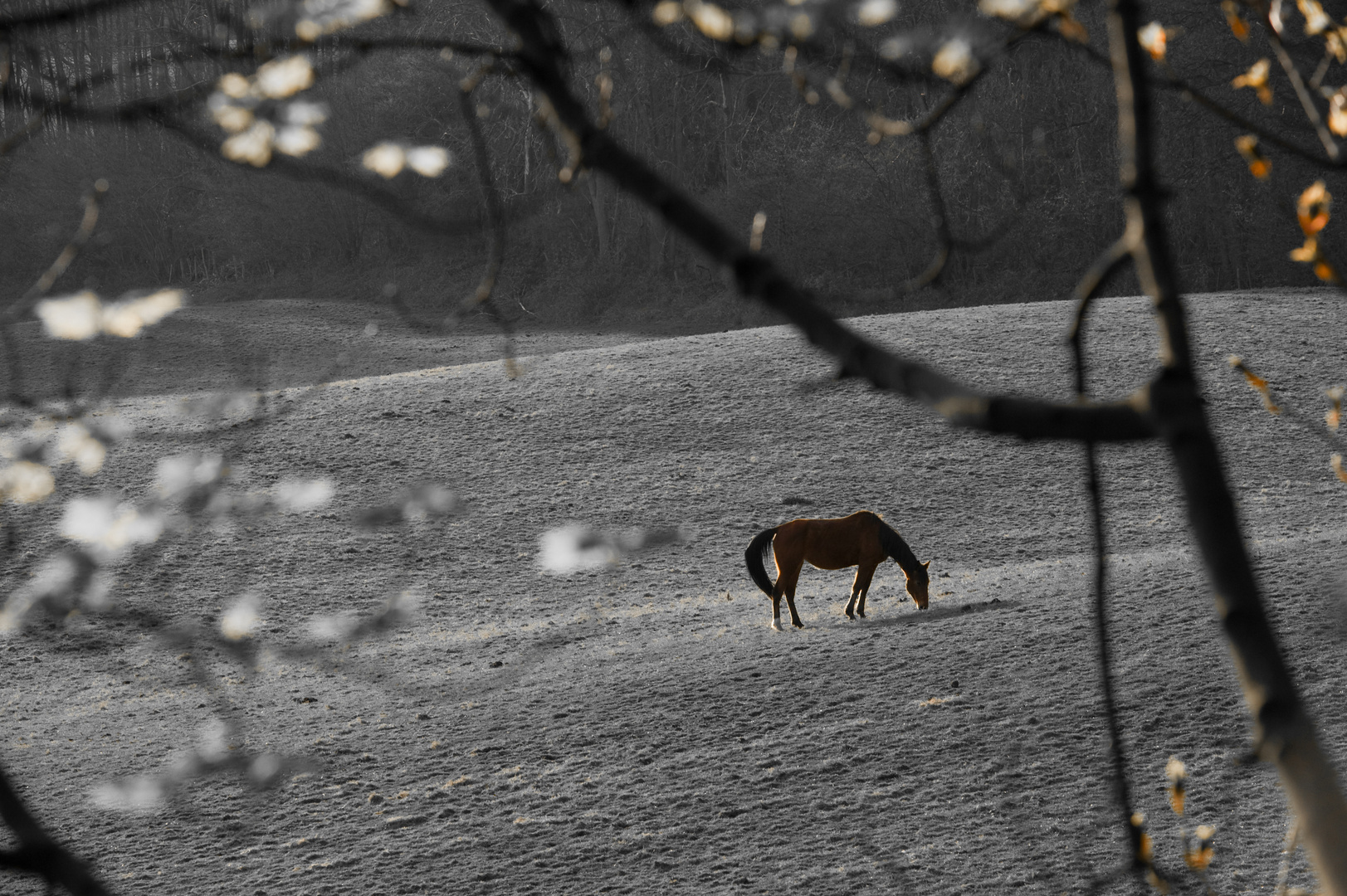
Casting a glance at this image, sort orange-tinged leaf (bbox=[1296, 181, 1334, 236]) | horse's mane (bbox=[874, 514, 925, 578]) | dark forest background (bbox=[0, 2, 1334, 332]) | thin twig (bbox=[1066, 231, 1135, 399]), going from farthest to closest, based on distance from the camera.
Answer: dark forest background (bbox=[0, 2, 1334, 332]) < horse's mane (bbox=[874, 514, 925, 578]) < orange-tinged leaf (bbox=[1296, 181, 1334, 236]) < thin twig (bbox=[1066, 231, 1135, 399])

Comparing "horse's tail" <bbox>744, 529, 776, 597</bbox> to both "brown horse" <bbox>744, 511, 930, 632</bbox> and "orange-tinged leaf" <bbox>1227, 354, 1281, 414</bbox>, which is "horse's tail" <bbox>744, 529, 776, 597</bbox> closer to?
"brown horse" <bbox>744, 511, 930, 632</bbox>

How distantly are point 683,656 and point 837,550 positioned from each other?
110 centimetres

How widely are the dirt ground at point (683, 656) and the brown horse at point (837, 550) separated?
1.14 feet

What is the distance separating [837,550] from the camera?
6586 millimetres

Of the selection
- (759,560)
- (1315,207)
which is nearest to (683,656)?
(759,560)

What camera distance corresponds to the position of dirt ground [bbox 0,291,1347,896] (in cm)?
407

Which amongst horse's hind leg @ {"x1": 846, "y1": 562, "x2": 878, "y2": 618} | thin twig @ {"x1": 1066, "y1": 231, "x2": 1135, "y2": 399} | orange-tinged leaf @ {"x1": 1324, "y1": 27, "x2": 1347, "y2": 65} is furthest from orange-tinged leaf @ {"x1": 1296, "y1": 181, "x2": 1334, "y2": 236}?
horse's hind leg @ {"x1": 846, "y1": 562, "x2": 878, "y2": 618}

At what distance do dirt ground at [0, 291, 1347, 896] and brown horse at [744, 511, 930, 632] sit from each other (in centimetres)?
35

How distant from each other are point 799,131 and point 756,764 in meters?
33.6

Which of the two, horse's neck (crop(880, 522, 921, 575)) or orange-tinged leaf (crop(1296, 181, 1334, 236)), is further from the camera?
horse's neck (crop(880, 522, 921, 575))

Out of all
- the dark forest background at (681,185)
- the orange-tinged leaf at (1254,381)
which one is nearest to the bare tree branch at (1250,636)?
the orange-tinged leaf at (1254,381)

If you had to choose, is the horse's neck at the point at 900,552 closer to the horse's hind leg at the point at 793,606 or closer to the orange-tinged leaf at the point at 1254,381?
the horse's hind leg at the point at 793,606

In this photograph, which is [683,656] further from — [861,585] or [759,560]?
[861,585]

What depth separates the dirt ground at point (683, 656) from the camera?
13.4 feet
